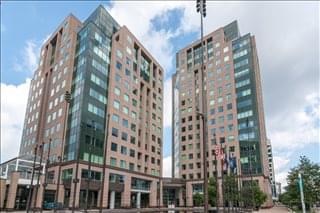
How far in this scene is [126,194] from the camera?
63.5 meters

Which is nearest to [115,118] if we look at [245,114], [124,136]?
[124,136]

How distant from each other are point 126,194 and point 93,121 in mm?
20167

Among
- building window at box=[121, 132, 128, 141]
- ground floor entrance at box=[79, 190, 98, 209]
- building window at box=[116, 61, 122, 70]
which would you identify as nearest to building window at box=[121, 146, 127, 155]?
building window at box=[121, 132, 128, 141]

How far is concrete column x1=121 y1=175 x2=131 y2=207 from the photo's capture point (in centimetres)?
6225

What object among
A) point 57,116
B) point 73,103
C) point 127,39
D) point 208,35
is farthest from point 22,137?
point 208,35

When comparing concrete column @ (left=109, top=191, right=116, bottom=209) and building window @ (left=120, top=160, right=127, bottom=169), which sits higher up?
building window @ (left=120, top=160, right=127, bottom=169)

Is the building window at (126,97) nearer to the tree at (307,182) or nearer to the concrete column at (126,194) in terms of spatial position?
the concrete column at (126,194)

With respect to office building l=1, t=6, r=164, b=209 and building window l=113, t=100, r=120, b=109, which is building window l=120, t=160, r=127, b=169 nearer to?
office building l=1, t=6, r=164, b=209

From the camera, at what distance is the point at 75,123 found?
186 ft

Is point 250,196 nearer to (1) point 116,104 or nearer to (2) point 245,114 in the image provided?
(2) point 245,114

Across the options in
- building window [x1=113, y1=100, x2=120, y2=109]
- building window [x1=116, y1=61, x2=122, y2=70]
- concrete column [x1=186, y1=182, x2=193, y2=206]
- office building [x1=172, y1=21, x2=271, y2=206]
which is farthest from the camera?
concrete column [x1=186, y1=182, x2=193, y2=206]

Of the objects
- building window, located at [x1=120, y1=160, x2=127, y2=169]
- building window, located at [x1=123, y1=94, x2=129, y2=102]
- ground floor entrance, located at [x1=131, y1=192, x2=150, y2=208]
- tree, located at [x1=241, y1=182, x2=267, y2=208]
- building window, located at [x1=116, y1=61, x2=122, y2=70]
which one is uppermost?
building window, located at [x1=116, y1=61, x2=122, y2=70]

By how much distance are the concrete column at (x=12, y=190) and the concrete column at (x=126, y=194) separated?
24.2m

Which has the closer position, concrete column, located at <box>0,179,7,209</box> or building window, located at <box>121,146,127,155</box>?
concrete column, located at <box>0,179,7,209</box>
